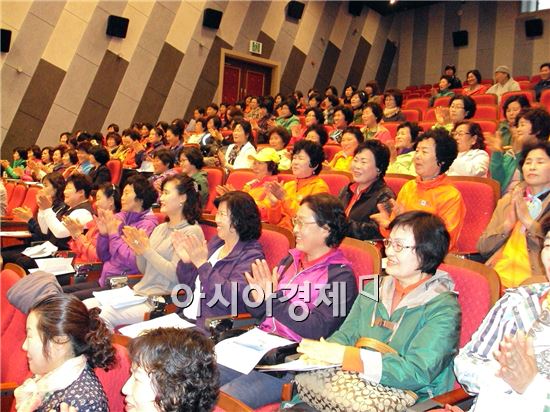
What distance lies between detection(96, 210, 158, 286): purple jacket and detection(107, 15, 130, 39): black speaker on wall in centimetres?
630

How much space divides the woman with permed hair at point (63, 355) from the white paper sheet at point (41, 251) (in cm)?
197

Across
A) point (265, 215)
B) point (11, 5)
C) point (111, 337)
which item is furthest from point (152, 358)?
point (11, 5)

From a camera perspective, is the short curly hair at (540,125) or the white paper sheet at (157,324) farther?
the short curly hair at (540,125)

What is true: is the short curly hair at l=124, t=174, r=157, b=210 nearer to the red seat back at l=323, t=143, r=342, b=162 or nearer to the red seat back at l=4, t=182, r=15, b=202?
the red seat back at l=323, t=143, r=342, b=162

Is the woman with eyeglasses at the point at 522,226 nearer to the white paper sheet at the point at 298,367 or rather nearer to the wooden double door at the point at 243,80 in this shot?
the white paper sheet at the point at 298,367

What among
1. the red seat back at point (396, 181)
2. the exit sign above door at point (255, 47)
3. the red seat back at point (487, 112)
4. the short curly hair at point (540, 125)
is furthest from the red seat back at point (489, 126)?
the exit sign above door at point (255, 47)

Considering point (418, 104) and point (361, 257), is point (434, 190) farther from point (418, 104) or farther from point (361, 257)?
point (418, 104)

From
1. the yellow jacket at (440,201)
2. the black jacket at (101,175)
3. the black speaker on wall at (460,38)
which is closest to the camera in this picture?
the yellow jacket at (440,201)

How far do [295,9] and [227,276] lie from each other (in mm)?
9377

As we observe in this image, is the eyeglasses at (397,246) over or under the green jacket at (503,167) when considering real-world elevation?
under

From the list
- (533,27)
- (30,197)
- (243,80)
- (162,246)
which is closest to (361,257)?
(162,246)

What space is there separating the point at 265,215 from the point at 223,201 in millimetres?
861

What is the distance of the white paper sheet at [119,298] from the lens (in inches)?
90.4

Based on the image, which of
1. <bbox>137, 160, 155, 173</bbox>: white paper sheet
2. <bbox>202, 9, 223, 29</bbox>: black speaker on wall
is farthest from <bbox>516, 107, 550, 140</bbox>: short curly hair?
<bbox>202, 9, 223, 29</bbox>: black speaker on wall
